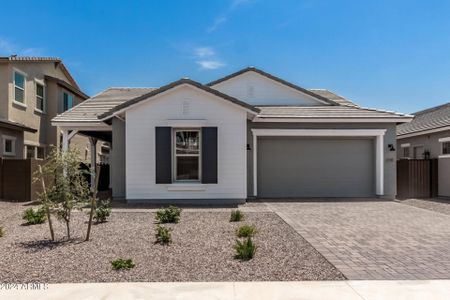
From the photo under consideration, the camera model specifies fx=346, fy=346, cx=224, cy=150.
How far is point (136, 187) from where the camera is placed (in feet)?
40.5

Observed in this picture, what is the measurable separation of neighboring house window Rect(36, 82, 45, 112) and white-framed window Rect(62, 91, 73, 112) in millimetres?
1795

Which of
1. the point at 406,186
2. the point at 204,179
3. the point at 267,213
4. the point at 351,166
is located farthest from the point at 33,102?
the point at 406,186

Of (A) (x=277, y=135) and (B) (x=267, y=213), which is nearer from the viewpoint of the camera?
(B) (x=267, y=213)

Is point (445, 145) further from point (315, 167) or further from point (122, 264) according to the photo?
point (122, 264)

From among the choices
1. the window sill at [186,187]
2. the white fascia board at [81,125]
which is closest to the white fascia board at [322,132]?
the window sill at [186,187]

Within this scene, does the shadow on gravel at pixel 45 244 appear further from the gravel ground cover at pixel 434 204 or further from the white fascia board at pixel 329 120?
the gravel ground cover at pixel 434 204

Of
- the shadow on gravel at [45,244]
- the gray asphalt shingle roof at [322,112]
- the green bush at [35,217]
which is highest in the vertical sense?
the gray asphalt shingle roof at [322,112]

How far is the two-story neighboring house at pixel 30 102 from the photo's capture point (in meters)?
16.4

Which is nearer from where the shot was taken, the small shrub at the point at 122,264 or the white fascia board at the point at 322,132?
the small shrub at the point at 122,264

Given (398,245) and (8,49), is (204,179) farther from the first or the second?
(8,49)

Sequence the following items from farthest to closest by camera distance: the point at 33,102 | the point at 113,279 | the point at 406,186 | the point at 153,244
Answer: the point at 33,102 → the point at 406,186 → the point at 153,244 → the point at 113,279

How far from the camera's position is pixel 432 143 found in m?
16.9

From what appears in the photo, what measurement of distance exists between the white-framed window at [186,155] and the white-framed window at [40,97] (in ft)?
37.4

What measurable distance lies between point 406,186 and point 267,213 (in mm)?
8488
